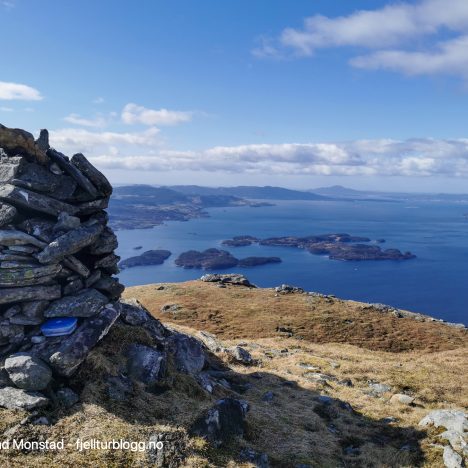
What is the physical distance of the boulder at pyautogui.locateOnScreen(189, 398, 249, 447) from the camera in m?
17.7

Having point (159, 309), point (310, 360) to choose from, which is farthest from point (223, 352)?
point (159, 309)

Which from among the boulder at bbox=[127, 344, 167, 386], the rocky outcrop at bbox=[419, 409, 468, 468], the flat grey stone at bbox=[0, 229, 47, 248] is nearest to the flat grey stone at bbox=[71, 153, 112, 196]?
the flat grey stone at bbox=[0, 229, 47, 248]

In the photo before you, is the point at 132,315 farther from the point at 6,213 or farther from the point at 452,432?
the point at 452,432

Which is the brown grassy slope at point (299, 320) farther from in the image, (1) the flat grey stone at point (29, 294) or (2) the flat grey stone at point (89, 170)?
(1) the flat grey stone at point (29, 294)

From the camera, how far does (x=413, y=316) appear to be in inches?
2630

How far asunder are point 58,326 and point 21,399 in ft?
14.5

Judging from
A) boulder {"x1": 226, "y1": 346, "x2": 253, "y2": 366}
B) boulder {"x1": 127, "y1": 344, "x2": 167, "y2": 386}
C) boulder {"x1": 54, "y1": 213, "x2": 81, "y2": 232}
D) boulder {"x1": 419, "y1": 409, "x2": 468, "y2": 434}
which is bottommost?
boulder {"x1": 226, "y1": 346, "x2": 253, "y2": 366}

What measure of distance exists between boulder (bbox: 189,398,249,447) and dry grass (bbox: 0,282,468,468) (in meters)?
0.53

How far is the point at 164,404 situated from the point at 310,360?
23.1 metres

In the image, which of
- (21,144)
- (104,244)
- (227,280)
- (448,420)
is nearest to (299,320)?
(227,280)

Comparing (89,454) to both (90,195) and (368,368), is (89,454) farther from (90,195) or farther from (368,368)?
(368,368)

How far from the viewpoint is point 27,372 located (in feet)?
57.4

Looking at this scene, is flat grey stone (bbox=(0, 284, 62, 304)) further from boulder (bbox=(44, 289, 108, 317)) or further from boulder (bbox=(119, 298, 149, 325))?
boulder (bbox=(119, 298, 149, 325))

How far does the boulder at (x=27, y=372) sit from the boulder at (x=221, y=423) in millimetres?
7178
